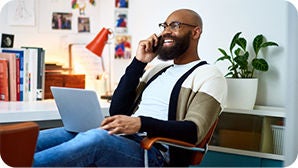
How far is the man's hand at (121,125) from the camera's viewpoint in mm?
1753

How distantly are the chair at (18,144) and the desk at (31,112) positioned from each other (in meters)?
0.69

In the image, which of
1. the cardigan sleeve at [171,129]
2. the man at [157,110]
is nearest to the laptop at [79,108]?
the man at [157,110]

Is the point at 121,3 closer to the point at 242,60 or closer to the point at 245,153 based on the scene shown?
the point at 242,60

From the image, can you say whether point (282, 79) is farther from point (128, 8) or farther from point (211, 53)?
point (128, 8)

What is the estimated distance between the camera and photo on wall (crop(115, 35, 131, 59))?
3279mm

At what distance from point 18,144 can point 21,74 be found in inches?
50.7

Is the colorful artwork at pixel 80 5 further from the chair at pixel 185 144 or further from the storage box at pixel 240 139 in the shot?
the chair at pixel 185 144

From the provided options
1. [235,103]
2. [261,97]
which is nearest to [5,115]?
[235,103]

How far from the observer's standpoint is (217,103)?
192 cm

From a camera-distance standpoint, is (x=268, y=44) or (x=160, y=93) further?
(x=268, y=44)

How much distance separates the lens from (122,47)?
329 cm

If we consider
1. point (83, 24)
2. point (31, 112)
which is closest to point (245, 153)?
point (31, 112)

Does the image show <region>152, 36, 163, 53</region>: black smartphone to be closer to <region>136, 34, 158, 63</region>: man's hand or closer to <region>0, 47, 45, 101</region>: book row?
<region>136, 34, 158, 63</region>: man's hand

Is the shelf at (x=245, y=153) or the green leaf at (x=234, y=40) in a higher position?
the green leaf at (x=234, y=40)
